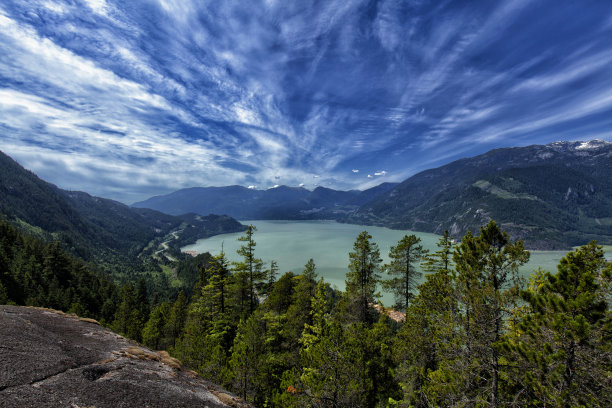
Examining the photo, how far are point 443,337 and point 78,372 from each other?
47.9 ft

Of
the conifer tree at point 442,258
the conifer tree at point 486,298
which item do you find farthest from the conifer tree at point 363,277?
the conifer tree at point 486,298

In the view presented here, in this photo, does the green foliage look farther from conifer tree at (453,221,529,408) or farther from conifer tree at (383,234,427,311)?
conifer tree at (453,221,529,408)

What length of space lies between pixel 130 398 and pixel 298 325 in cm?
1550

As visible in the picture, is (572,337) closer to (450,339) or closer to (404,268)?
(450,339)

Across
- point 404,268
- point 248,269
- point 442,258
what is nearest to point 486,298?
point 442,258

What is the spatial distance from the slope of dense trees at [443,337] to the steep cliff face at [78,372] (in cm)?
600

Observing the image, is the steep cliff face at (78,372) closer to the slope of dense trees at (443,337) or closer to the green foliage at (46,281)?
the slope of dense trees at (443,337)

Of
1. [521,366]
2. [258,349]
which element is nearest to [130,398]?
[258,349]

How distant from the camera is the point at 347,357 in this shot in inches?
446

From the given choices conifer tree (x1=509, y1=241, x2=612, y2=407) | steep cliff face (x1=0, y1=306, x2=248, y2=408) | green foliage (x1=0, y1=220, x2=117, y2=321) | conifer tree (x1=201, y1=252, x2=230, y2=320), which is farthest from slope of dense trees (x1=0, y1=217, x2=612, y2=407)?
green foliage (x1=0, y1=220, x2=117, y2=321)

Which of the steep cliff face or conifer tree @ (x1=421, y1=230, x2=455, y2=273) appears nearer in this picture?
the steep cliff face

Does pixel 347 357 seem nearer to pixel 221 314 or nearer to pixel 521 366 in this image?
pixel 521 366

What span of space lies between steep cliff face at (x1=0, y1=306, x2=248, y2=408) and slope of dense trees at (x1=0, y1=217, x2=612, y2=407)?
600cm

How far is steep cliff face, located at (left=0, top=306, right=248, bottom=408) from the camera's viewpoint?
18.9 feet
